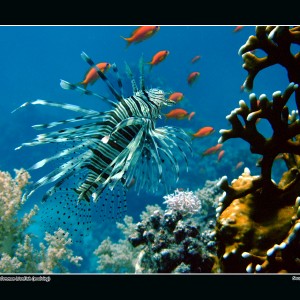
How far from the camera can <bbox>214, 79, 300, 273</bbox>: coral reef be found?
178 cm

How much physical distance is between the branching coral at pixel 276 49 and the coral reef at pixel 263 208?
22 centimetres

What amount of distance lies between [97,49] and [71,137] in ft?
187

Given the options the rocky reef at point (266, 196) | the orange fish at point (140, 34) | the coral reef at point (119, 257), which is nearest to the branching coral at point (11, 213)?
the coral reef at point (119, 257)

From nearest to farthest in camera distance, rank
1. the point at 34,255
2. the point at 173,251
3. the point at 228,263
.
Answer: the point at 228,263 < the point at 173,251 < the point at 34,255

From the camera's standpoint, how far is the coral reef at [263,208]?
5.84 feet

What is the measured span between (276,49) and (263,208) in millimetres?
1160

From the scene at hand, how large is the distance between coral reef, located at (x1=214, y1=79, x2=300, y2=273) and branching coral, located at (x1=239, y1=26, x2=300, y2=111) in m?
0.22

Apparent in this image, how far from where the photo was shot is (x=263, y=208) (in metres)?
1.99

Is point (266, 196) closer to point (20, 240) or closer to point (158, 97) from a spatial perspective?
point (158, 97)

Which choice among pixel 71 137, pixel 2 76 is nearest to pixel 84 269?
pixel 71 137

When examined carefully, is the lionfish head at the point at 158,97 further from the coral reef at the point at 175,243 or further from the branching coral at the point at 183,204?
the branching coral at the point at 183,204

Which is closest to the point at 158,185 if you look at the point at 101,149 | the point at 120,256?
the point at 101,149
